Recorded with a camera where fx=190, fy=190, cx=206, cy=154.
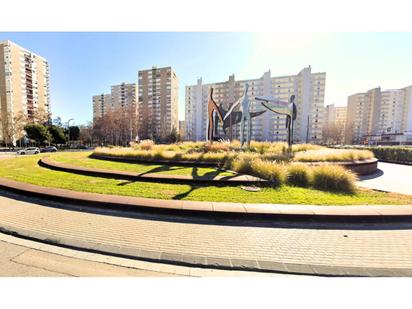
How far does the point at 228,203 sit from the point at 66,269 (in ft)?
13.0

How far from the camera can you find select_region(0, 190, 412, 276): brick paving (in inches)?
128

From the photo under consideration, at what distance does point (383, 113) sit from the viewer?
95.1 m

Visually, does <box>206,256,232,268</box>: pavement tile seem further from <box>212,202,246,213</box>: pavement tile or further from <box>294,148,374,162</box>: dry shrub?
<box>294,148,374,162</box>: dry shrub

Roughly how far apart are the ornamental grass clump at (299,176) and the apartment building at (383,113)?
341ft

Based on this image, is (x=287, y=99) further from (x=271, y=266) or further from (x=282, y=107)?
(x=271, y=266)

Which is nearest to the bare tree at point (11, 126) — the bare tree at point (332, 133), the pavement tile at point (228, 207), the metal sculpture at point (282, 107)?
the metal sculpture at point (282, 107)

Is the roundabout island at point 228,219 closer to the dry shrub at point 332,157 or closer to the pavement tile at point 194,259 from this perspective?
the pavement tile at point 194,259

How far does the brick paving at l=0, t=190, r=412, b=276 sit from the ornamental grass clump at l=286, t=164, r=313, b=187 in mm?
3441

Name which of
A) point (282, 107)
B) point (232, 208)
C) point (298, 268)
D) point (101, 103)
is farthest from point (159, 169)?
point (101, 103)

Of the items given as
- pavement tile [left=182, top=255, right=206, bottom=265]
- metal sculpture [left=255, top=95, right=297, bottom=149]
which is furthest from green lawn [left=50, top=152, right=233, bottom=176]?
metal sculpture [left=255, top=95, right=297, bottom=149]

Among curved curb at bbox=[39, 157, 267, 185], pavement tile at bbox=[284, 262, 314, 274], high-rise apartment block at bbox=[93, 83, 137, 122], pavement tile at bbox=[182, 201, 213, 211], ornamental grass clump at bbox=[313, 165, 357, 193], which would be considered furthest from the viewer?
high-rise apartment block at bbox=[93, 83, 137, 122]

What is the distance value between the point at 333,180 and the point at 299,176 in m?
1.28

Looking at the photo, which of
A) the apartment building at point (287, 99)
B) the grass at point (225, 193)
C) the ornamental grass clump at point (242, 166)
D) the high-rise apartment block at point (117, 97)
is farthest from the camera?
the high-rise apartment block at point (117, 97)

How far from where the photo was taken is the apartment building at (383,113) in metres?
90.9
